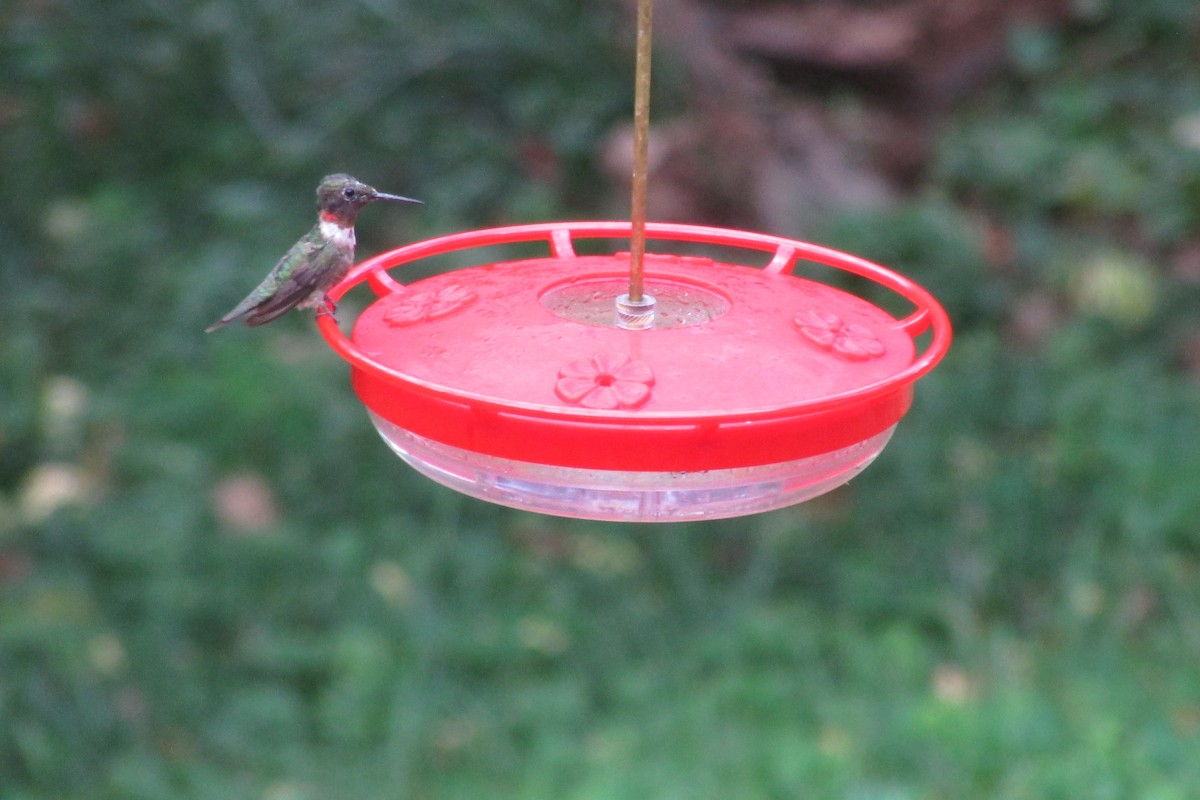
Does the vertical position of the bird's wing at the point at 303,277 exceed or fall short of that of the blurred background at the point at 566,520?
it exceeds it

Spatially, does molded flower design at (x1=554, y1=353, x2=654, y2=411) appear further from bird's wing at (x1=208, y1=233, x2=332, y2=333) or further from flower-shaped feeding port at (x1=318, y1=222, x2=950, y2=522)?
bird's wing at (x1=208, y1=233, x2=332, y2=333)

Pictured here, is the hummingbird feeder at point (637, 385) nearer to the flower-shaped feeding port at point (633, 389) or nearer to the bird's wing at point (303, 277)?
the flower-shaped feeding port at point (633, 389)

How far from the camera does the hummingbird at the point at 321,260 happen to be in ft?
8.63

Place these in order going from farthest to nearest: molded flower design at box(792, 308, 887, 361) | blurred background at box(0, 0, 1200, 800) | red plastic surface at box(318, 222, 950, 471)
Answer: blurred background at box(0, 0, 1200, 800), molded flower design at box(792, 308, 887, 361), red plastic surface at box(318, 222, 950, 471)

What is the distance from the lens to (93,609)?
15.4 ft

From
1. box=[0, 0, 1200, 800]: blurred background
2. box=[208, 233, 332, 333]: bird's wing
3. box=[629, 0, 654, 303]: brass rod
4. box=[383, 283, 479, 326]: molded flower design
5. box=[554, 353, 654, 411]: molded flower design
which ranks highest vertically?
box=[629, 0, 654, 303]: brass rod

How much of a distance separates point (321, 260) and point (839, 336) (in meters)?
1.12

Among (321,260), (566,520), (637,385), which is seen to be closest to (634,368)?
(637,385)

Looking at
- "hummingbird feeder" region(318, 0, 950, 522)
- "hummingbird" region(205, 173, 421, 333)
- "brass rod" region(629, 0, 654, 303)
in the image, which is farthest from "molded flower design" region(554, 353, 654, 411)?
"hummingbird" region(205, 173, 421, 333)

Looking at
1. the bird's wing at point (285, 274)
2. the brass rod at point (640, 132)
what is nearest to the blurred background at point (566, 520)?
the bird's wing at point (285, 274)

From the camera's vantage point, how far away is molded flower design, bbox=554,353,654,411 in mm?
1711

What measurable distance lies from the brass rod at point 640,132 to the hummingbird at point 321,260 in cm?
86

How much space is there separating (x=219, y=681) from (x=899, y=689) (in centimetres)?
228

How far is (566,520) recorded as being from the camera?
17.5 feet
